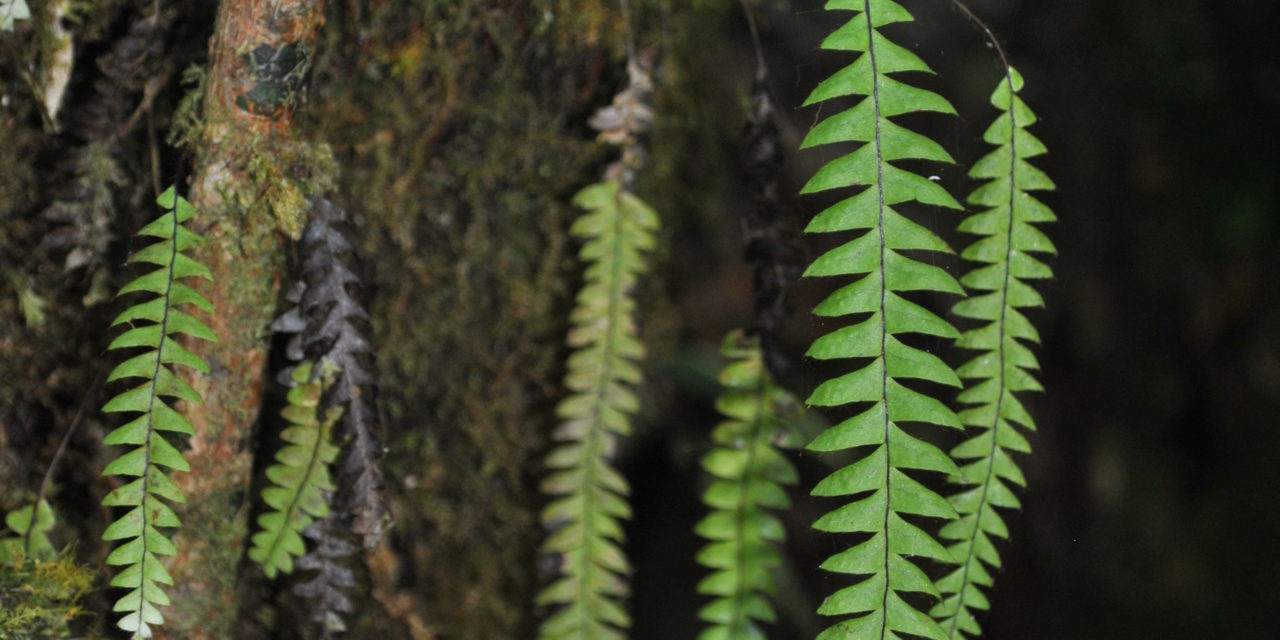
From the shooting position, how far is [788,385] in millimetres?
1753

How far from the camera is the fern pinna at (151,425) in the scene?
1.08 m

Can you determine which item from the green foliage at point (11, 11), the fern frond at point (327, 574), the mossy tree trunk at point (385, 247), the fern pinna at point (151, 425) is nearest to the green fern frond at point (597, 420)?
the mossy tree trunk at point (385, 247)

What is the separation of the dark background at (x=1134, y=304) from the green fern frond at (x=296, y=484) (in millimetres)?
1240

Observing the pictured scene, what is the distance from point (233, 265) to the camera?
4.16 ft

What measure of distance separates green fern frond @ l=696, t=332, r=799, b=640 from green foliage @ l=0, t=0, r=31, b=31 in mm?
1244

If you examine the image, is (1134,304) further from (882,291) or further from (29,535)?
(29,535)

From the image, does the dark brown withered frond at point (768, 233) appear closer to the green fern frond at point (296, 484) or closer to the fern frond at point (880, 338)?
the fern frond at point (880, 338)

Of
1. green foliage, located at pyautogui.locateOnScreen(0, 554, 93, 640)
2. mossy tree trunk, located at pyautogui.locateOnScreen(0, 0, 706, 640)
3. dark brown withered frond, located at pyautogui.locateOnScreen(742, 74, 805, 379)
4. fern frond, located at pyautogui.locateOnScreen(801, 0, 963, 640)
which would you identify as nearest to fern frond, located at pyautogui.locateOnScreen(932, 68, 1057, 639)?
fern frond, located at pyautogui.locateOnScreen(801, 0, 963, 640)

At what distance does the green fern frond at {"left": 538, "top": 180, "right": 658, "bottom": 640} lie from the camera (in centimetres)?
170

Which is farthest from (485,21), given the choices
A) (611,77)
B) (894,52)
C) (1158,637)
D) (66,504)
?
(1158,637)

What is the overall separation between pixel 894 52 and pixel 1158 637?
2309 mm

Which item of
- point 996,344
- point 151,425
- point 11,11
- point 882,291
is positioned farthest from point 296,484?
point 996,344

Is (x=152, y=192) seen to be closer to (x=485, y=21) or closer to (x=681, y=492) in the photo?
(x=485, y=21)

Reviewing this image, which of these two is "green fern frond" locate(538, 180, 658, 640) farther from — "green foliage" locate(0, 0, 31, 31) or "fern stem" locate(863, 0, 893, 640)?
"green foliage" locate(0, 0, 31, 31)
